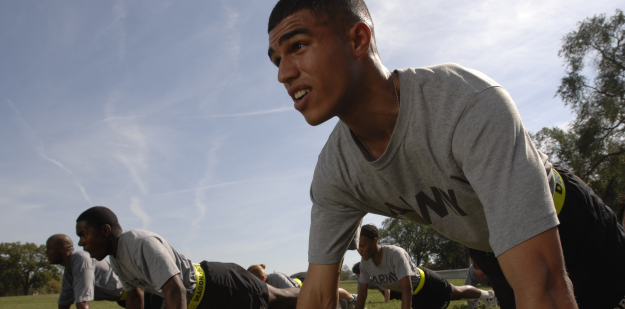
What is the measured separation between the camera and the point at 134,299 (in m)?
6.88

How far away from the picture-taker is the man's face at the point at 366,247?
8.25m

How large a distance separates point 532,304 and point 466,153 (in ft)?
1.83

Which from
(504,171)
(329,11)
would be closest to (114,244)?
(329,11)

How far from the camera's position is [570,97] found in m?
23.3

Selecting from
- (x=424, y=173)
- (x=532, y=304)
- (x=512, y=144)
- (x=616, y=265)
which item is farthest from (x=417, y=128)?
(x=616, y=265)

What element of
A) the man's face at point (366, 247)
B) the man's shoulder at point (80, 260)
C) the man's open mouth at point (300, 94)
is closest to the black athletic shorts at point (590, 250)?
the man's open mouth at point (300, 94)

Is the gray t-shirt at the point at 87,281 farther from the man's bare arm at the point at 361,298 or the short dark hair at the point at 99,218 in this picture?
the man's bare arm at the point at 361,298

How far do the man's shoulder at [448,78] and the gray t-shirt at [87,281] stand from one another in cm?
730

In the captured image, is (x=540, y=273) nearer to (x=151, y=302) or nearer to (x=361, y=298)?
(x=151, y=302)

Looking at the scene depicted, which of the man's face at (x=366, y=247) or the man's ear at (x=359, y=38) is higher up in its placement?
the man's ear at (x=359, y=38)

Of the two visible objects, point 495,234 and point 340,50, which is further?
point 340,50

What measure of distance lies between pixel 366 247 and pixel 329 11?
22.1ft

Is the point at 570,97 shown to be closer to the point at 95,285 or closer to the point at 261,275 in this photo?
the point at 261,275

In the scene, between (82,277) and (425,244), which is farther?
(425,244)
